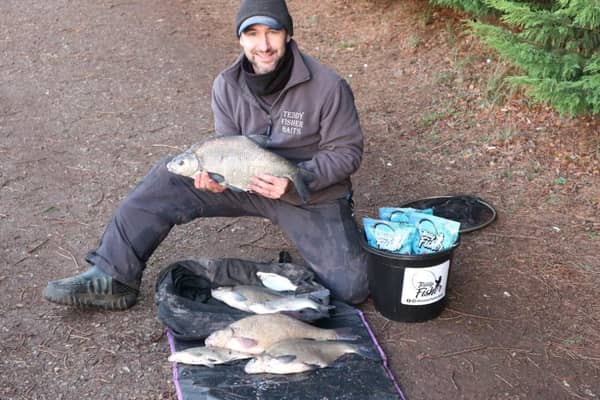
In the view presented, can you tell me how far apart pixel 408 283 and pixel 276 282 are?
0.75 meters

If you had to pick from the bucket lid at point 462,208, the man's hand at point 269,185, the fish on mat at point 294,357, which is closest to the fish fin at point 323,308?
the fish on mat at point 294,357

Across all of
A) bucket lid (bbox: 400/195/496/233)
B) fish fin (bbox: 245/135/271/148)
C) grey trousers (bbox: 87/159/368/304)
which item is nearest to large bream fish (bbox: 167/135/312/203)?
fish fin (bbox: 245/135/271/148)

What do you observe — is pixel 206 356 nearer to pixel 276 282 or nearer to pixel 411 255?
pixel 276 282

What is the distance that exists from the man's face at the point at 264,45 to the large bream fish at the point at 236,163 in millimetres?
420

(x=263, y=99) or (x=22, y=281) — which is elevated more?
(x=263, y=99)

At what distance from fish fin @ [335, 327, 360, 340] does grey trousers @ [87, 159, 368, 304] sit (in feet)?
1.12

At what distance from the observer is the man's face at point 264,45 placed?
3615 millimetres

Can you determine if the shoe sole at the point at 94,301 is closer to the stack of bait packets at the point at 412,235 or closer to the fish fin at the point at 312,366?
the fish fin at the point at 312,366

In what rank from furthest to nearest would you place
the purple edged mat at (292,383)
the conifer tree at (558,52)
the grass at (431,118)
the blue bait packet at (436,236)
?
the grass at (431,118), the conifer tree at (558,52), the blue bait packet at (436,236), the purple edged mat at (292,383)

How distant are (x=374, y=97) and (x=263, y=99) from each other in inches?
128

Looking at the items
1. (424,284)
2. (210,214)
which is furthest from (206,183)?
(424,284)

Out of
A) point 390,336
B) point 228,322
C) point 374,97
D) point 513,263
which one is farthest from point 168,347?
point 374,97

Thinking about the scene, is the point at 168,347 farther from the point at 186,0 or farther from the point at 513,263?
the point at 186,0

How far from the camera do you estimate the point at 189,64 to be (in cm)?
798
